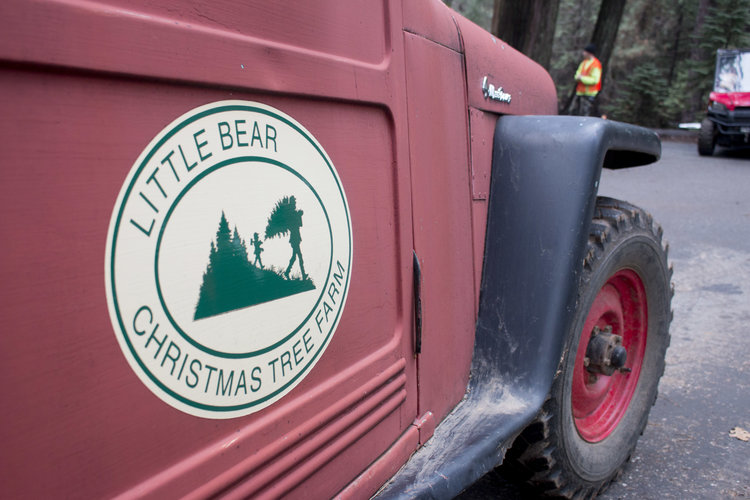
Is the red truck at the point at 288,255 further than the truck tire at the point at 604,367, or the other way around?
the truck tire at the point at 604,367

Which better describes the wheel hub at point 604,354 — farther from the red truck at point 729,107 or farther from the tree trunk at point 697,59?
the tree trunk at point 697,59

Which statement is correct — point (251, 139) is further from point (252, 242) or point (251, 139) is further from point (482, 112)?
point (482, 112)

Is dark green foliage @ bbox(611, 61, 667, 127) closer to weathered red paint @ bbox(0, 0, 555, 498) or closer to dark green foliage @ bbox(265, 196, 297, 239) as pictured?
weathered red paint @ bbox(0, 0, 555, 498)

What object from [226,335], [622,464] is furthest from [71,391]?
[622,464]

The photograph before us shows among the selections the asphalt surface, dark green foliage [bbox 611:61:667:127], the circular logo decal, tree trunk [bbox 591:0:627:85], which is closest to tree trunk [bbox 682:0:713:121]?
dark green foliage [bbox 611:61:667:127]

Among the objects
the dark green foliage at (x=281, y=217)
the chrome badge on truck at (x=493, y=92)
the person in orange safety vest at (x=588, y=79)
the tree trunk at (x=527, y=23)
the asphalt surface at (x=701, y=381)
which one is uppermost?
the tree trunk at (x=527, y=23)

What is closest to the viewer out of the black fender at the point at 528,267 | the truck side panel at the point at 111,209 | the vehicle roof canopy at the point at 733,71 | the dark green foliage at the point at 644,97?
the truck side panel at the point at 111,209

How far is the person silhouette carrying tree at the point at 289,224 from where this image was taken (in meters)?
1.12

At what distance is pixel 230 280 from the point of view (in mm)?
1046

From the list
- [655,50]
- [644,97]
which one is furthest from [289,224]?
[655,50]

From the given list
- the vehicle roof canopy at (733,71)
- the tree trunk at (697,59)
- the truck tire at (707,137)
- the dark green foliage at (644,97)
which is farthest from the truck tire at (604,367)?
the dark green foliage at (644,97)

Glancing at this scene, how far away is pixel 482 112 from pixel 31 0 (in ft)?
4.71

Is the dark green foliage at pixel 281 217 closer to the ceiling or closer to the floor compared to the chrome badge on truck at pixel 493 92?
closer to the floor

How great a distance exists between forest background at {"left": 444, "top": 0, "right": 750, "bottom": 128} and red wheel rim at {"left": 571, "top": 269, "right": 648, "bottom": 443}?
12.4 meters
